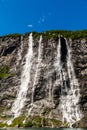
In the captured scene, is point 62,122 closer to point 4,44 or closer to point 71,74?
point 71,74

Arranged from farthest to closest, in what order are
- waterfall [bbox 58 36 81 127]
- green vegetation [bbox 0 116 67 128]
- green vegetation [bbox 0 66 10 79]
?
green vegetation [bbox 0 66 10 79] → waterfall [bbox 58 36 81 127] → green vegetation [bbox 0 116 67 128]

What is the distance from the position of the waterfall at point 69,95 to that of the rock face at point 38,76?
958mm

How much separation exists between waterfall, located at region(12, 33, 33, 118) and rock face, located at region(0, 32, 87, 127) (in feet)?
2.93

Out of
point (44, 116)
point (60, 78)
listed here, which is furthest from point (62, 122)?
point (60, 78)

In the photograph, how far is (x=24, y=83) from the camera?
7581cm

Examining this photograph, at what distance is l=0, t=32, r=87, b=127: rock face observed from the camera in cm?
6688

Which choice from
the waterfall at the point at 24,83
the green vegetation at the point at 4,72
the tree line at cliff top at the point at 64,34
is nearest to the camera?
the waterfall at the point at 24,83

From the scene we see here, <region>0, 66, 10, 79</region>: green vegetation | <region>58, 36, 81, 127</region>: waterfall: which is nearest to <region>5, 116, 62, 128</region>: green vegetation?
<region>58, 36, 81, 127</region>: waterfall

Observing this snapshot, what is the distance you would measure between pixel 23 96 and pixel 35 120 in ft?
32.3

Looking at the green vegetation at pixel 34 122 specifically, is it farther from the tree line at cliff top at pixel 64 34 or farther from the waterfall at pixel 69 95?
the tree line at cliff top at pixel 64 34

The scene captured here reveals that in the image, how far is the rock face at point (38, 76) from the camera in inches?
2633

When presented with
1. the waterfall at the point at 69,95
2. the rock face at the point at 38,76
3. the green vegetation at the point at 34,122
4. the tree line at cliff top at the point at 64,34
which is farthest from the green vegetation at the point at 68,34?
the green vegetation at the point at 34,122

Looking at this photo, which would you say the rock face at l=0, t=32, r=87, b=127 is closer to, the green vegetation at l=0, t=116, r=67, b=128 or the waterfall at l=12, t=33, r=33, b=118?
the green vegetation at l=0, t=116, r=67, b=128

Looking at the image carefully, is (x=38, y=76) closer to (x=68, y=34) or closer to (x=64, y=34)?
(x=64, y=34)
